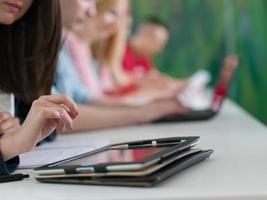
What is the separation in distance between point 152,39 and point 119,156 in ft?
8.45

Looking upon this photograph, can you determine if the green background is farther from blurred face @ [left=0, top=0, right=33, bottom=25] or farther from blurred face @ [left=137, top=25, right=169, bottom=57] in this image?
blurred face @ [left=0, top=0, right=33, bottom=25]

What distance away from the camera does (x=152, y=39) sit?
3.30 m

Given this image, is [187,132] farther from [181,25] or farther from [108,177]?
[181,25]

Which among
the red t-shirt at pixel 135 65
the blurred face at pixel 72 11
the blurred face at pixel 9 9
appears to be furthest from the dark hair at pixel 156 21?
the blurred face at pixel 9 9

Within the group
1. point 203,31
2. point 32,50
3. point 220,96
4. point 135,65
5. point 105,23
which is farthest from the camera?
point 203,31

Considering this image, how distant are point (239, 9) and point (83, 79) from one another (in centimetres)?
146

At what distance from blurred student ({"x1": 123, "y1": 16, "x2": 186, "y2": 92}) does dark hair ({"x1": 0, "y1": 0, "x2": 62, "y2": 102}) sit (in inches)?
78.1

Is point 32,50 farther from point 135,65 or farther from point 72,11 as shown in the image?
point 135,65

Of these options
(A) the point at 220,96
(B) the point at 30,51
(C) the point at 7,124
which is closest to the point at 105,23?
(A) the point at 220,96

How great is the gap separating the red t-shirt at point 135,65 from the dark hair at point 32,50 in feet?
6.66

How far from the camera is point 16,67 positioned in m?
1.11

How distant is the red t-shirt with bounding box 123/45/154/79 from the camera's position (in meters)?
Result: 3.21

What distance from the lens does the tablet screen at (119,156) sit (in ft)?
2.32

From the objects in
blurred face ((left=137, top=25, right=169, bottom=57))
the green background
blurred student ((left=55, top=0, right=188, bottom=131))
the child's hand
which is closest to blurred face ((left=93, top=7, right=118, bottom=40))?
blurred student ((left=55, top=0, right=188, bottom=131))
